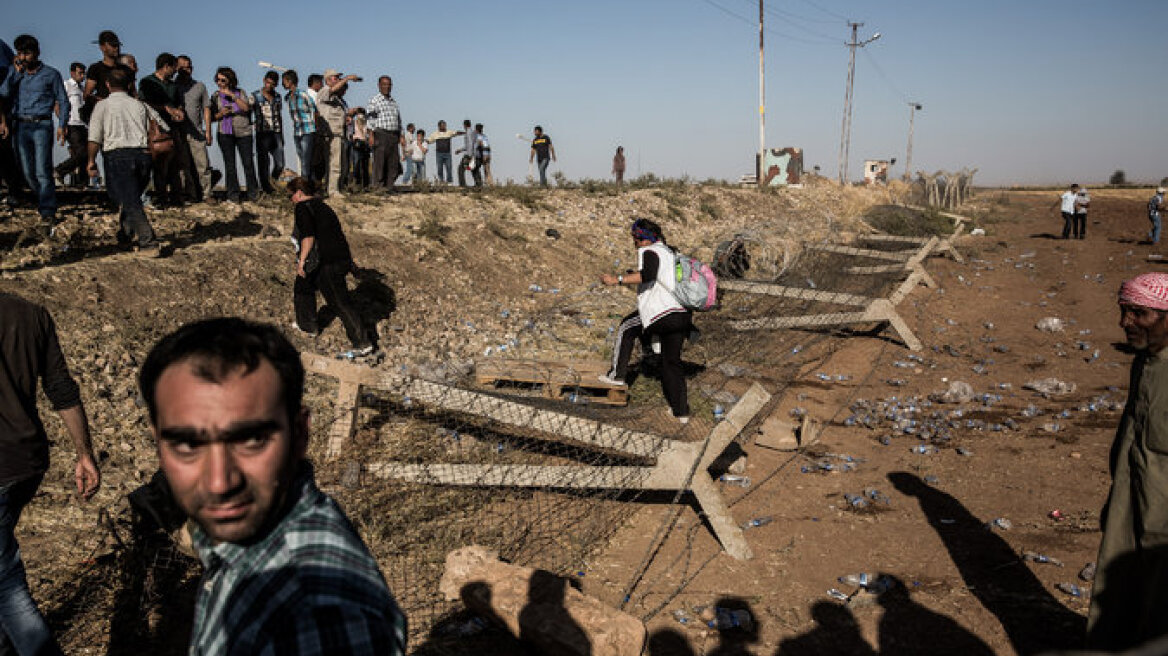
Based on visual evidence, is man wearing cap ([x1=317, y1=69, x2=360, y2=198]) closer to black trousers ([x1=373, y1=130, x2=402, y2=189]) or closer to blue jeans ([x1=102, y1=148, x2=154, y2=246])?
black trousers ([x1=373, y1=130, x2=402, y2=189])

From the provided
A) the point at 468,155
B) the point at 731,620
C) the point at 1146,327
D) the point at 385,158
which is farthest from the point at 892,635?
the point at 468,155

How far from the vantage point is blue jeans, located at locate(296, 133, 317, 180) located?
9.73 m

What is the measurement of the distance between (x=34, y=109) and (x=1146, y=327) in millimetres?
8935

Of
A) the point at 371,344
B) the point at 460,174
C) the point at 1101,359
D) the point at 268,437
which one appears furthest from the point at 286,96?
the point at 1101,359

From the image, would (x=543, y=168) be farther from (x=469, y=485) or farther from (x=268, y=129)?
(x=469, y=485)

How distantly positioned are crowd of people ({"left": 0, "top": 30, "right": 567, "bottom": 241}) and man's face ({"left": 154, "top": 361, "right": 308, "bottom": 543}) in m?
6.74

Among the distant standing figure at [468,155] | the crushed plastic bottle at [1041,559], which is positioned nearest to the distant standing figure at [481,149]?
the distant standing figure at [468,155]

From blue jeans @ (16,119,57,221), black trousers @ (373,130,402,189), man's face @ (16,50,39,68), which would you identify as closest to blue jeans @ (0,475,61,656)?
blue jeans @ (16,119,57,221)

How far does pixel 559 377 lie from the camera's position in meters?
6.37

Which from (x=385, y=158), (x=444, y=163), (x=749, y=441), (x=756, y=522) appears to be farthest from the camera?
(x=444, y=163)

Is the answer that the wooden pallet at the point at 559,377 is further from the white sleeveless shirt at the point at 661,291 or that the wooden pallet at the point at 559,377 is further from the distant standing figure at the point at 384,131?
the distant standing figure at the point at 384,131

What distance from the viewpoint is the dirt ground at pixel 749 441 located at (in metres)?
3.79

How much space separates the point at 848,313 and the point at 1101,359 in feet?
10.0

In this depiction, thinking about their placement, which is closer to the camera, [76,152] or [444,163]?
[76,152]
